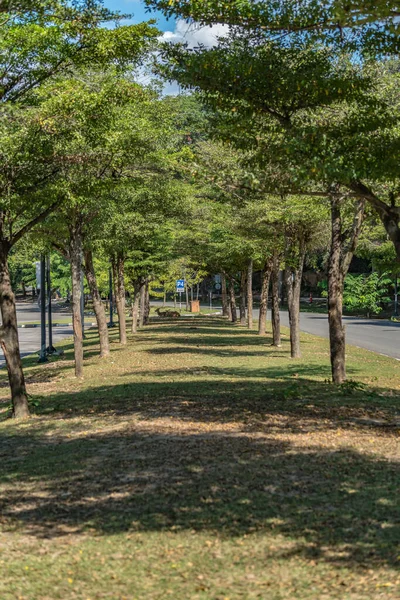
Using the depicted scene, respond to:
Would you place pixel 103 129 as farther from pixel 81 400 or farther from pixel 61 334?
pixel 61 334

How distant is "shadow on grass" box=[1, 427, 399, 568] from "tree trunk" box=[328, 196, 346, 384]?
233 inches

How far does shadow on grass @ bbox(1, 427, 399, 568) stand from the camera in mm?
5949

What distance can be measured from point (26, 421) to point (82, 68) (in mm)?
5444

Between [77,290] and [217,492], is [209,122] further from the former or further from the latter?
[77,290]

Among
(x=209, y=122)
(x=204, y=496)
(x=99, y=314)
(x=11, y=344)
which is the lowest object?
(x=204, y=496)

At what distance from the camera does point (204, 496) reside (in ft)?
22.6

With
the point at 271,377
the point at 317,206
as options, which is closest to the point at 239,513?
the point at 271,377

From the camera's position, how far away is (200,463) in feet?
26.7

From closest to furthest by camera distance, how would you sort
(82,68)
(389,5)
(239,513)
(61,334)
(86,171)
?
(239,513), (389,5), (82,68), (86,171), (61,334)

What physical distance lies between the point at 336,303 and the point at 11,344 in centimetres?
602

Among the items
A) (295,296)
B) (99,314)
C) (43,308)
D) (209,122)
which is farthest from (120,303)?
(209,122)

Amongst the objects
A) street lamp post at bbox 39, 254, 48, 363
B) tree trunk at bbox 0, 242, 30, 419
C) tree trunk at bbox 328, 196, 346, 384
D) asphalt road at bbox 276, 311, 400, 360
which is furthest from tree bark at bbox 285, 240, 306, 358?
tree trunk at bbox 0, 242, 30, 419

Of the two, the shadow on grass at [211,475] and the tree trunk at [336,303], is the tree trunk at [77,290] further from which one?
the tree trunk at [336,303]

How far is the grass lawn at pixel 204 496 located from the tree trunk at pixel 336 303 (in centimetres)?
97
